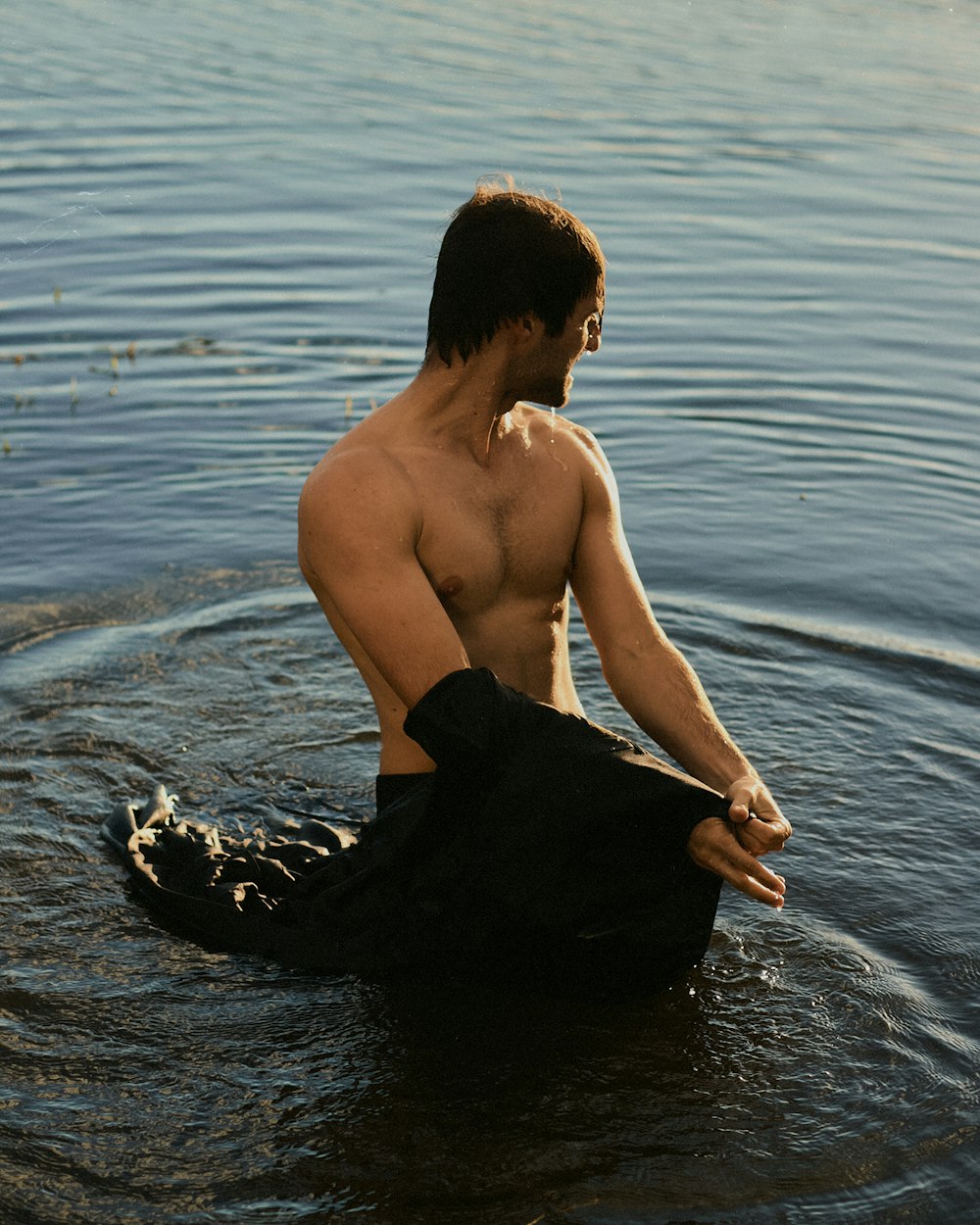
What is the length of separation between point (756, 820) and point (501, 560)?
1.03 metres

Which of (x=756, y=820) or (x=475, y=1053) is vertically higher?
(x=756, y=820)

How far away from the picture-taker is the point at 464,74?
19.7m

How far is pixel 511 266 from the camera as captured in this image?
13.8 ft

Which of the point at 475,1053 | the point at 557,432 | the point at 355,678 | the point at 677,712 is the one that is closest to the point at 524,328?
the point at 557,432

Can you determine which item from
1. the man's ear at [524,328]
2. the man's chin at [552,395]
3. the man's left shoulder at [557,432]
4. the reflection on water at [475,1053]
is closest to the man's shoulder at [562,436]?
the man's left shoulder at [557,432]

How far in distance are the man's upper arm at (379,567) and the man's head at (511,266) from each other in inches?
18.1

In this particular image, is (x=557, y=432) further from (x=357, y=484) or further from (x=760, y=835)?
(x=760, y=835)

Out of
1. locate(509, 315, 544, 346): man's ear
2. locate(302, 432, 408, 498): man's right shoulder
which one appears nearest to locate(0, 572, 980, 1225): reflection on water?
locate(302, 432, 408, 498): man's right shoulder

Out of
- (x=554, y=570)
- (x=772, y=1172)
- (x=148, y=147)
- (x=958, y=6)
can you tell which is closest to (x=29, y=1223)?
(x=772, y=1172)

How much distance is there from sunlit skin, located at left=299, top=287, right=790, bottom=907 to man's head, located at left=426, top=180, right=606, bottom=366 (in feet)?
0.15

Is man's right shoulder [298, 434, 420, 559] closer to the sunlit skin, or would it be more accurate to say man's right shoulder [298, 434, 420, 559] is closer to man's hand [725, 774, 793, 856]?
the sunlit skin

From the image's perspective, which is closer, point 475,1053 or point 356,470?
point 475,1053

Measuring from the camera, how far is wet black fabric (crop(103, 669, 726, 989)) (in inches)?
158

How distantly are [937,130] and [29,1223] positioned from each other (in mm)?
16667
